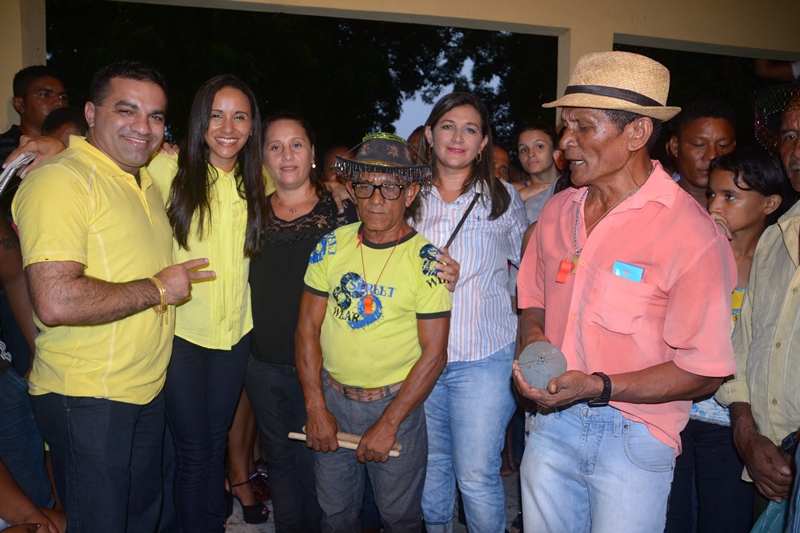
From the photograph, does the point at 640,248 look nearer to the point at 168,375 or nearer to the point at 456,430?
the point at 456,430

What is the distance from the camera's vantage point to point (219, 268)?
11.1ft

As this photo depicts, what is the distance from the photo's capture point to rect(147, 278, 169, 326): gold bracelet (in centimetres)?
282

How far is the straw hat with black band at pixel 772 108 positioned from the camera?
2.91 metres

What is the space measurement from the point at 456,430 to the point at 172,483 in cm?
163

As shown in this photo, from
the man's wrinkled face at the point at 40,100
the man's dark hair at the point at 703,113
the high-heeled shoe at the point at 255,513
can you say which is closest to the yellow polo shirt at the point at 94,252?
the high-heeled shoe at the point at 255,513

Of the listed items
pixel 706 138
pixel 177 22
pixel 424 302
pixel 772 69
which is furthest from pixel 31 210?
pixel 177 22

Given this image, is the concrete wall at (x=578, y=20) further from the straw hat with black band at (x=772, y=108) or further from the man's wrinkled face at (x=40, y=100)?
the straw hat with black band at (x=772, y=108)

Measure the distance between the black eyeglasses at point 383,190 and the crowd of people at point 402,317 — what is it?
14mm

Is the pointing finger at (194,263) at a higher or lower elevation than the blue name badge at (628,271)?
lower

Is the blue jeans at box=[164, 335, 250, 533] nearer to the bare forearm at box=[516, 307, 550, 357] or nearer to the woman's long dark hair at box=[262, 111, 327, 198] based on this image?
the woman's long dark hair at box=[262, 111, 327, 198]

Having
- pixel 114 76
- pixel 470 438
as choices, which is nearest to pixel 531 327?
pixel 470 438

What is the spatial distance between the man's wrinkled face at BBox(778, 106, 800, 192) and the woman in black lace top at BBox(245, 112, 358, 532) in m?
2.15

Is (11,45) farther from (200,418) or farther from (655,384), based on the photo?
(655,384)

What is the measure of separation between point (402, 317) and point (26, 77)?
3716 millimetres
